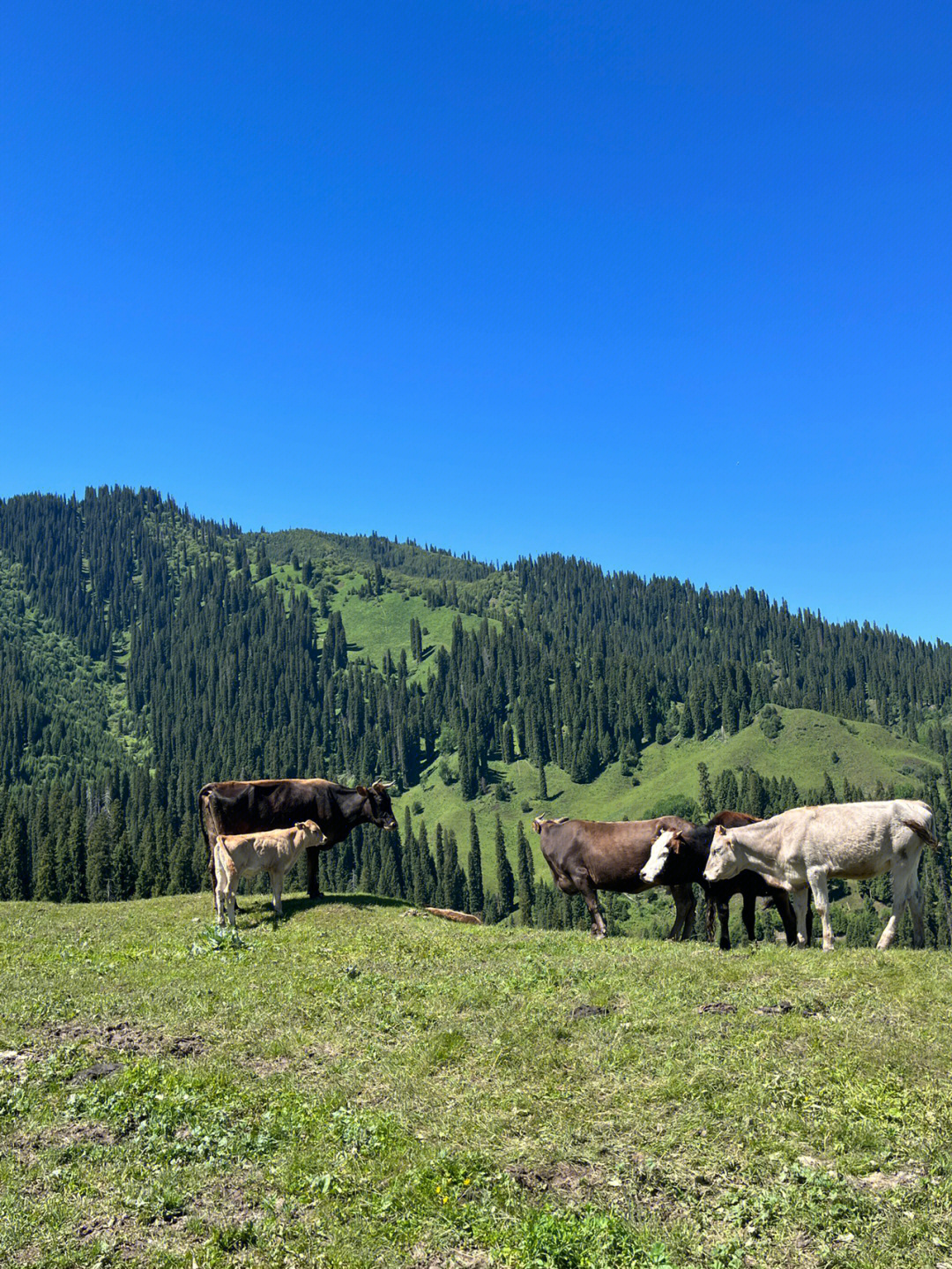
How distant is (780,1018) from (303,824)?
19707 mm

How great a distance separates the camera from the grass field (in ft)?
32.4

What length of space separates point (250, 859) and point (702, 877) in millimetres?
14730

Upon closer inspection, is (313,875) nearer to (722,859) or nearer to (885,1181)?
(722,859)

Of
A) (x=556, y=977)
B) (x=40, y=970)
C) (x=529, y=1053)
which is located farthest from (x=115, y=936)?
(x=529, y=1053)

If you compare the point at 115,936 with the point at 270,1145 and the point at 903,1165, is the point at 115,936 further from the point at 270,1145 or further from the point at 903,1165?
the point at 903,1165

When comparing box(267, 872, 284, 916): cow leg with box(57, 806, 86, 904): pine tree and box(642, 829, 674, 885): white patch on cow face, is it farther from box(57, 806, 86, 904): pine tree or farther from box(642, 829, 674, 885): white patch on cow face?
box(57, 806, 86, 904): pine tree

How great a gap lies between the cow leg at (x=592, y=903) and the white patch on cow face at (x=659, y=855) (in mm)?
1876

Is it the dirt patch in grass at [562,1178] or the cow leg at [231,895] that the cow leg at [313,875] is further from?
the dirt patch in grass at [562,1178]

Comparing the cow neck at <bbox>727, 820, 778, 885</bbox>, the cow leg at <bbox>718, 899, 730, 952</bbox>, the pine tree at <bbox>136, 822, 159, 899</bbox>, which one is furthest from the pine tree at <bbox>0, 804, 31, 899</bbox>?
the cow neck at <bbox>727, 820, 778, 885</bbox>

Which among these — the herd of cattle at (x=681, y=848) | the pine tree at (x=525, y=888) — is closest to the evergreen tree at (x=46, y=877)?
the herd of cattle at (x=681, y=848)

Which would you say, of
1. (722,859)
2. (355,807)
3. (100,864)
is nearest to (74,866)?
(100,864)

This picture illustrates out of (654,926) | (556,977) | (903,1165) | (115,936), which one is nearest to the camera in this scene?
(903,1165)

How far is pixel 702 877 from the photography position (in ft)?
82.7

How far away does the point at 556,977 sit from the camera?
1862 centimetres
